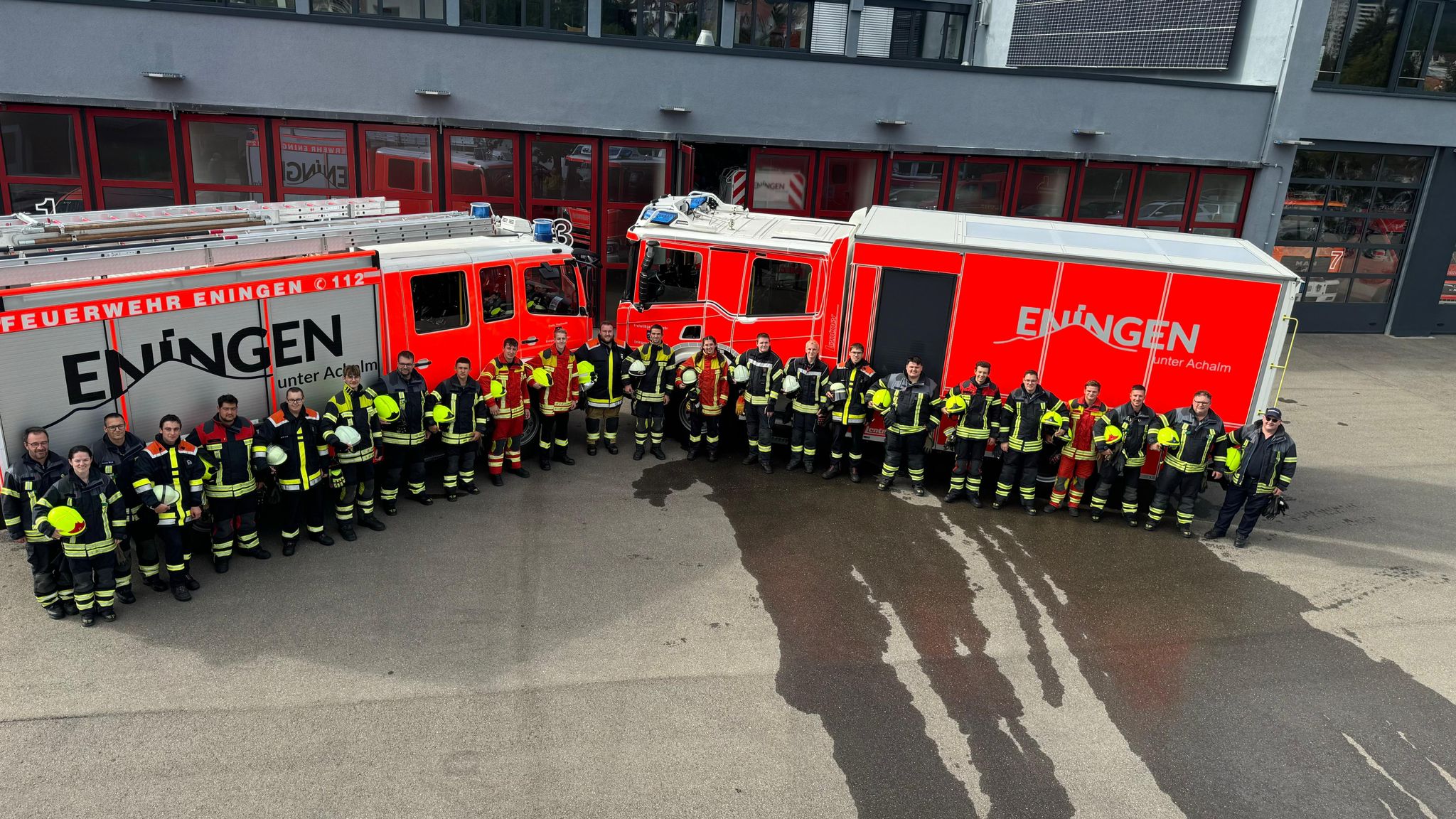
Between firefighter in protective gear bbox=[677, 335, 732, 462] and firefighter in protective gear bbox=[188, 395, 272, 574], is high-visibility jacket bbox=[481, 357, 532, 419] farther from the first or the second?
firefighter in protective gear bbox=[188, 395, 272, 574]

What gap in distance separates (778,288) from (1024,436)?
10.5ft

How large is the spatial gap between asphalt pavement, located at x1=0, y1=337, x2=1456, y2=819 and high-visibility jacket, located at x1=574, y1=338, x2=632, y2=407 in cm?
109

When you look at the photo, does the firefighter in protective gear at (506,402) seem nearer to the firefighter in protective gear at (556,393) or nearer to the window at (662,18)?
the firefighter in protective gear at (556,393)

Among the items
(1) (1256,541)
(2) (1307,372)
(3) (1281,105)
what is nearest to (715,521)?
(1) (1256,541)

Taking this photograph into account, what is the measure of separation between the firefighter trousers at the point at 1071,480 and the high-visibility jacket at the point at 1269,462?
135cm

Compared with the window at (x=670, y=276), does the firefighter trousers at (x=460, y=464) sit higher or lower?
lower

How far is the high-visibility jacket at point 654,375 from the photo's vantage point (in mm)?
10719

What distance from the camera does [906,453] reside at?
10.5m

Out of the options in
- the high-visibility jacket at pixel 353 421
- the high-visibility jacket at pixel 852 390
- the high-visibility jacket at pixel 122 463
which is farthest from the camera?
the high-visibility jacket at pixel 852 390

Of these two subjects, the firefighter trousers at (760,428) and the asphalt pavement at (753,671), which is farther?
the firefighter trousers at (760,428)

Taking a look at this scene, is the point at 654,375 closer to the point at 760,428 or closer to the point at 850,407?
the point at 760,428

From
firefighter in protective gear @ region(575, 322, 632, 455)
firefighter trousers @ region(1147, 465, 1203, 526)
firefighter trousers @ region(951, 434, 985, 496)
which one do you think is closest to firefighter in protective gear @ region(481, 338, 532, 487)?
firefighter in protective gear @ region(575, 322, 632, 455)

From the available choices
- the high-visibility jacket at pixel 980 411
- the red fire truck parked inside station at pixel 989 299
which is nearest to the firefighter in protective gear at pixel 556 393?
the red fire truck parked inside station at pixel 989 299

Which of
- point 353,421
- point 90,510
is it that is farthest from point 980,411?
point 90,510
